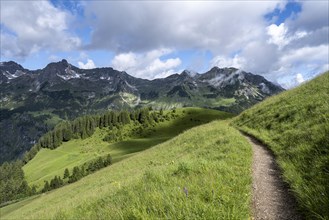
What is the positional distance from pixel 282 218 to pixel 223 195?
1422mm

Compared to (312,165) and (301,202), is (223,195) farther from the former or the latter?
(312,165)

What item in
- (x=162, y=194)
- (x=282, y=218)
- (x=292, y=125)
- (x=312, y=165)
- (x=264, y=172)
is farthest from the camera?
(x=292, y=125)

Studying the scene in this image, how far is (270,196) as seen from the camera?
27.4 ft

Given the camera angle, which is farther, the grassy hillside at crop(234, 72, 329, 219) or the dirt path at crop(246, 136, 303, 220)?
the dirt path at crop(246, 136, 303, 220)

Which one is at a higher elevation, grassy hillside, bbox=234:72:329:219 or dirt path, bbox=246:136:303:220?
grassy hillside, bbox=234:72:329:219

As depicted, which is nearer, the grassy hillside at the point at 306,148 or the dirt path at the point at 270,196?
the grassy hillside at the point at 306,148

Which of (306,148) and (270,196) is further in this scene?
(306,148)

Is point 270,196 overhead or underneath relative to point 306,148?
underneath

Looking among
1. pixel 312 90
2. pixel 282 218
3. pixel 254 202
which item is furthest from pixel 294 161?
pixel 312 90

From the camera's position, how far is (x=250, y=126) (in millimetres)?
28297

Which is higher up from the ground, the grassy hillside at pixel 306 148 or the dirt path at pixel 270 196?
the grassy hillside at pixel 306 148

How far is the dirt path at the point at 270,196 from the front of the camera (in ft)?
23.0

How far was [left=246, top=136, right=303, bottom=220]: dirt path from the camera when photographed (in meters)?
7.01

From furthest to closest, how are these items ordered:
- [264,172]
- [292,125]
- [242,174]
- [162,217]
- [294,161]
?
Result: 1. [292,125]
2. [264,172]
3. [294,161]
4. [242,174]
5. [162,217]
